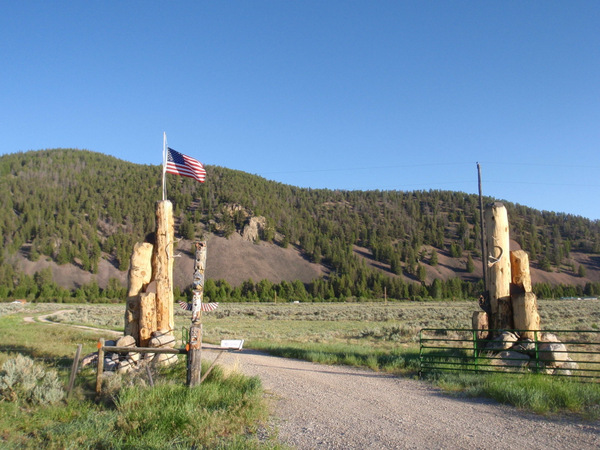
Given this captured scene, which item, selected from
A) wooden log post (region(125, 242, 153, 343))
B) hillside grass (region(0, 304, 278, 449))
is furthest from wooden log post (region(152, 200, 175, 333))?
hillside grass (region(0, 304, 278, 449))

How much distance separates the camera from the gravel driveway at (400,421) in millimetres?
6629

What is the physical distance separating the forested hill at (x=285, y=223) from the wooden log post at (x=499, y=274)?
71.5m

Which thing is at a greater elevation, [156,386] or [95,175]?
[95,175]

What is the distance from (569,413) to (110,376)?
28.2 feet

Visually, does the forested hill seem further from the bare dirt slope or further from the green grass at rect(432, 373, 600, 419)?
the green grass at rect(432, 373, 600, 419)

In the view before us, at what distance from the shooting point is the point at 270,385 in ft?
A: 35.5

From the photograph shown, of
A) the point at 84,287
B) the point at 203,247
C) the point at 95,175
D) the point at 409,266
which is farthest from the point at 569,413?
the point at 95,175

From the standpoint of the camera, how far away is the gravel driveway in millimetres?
6629

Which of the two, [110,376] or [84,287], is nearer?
[110,376]

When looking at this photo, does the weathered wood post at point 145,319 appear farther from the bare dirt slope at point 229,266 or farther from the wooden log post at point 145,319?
the bare dirt slope at point 229,266

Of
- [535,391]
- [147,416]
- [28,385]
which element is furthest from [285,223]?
[147,416]

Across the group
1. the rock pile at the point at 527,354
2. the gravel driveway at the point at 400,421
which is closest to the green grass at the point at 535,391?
the gravel driveway at the point at 400,421

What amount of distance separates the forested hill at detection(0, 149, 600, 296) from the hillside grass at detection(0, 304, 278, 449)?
76.3m

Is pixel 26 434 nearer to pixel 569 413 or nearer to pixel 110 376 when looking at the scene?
pixel 110 376
